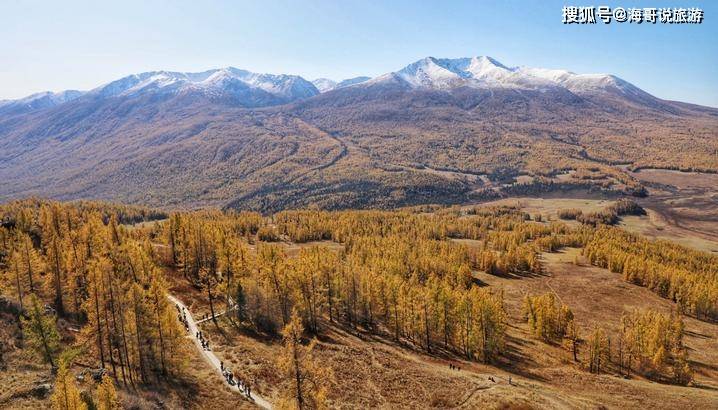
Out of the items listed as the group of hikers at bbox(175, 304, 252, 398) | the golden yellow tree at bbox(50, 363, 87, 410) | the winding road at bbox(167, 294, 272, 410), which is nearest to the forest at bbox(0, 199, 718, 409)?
the golden yellow tree at bbox(50, 363, 87, 410)

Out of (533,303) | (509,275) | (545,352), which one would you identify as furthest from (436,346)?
(509,275)

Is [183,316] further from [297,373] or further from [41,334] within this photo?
[297,373]

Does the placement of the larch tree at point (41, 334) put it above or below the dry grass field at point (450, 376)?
above

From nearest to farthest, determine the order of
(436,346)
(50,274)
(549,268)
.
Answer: (50,274), (436,346), (549,268)

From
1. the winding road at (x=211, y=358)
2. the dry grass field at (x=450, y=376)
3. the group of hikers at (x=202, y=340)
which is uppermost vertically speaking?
the group of hikers at (x=202, y=340)

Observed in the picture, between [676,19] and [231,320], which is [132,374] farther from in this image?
[676,19]

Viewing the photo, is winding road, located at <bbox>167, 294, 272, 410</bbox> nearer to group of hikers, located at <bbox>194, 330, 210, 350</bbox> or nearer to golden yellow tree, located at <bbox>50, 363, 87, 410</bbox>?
group of hikers, located at <bbox>194, 330, 210, 350</bbox>

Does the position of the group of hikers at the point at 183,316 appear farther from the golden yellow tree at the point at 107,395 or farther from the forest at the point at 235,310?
the golden yellow tree at the point at 107,395

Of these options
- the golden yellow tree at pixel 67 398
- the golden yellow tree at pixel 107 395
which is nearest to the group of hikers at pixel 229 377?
the golden yellow tree at pixel 107 395
